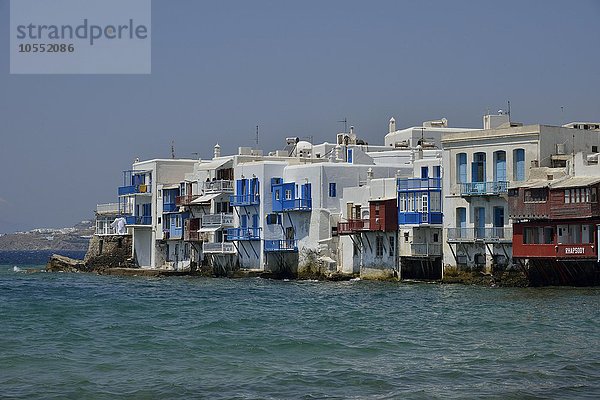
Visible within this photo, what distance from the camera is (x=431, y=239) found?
5900 centimetres

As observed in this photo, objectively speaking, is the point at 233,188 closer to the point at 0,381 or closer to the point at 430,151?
the point at 430,151

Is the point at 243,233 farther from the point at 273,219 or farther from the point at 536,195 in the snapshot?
the point at 536,195

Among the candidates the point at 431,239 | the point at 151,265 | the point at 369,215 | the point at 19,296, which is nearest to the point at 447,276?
the point at 431,239

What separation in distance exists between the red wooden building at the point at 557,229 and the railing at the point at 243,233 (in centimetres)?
2187

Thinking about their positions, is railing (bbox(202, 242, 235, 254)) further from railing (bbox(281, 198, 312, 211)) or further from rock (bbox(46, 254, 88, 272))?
rock (bbox(46, 254, 88, 272))

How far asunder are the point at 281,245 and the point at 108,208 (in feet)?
80.8

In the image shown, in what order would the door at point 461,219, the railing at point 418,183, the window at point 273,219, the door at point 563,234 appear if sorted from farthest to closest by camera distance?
1. the window at point 273,219
2. the railing at point 418,183
3. the door at point 461,219
4. the door at point 563,234

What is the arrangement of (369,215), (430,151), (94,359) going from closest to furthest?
1. (94,359)
2. (369,215)
3. (430,151)

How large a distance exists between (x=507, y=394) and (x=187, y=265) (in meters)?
56.4

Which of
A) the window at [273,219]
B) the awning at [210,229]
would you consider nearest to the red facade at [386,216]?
the window at [273,219]

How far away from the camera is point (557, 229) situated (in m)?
49.6

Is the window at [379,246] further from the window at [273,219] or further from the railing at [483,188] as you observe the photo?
the window at [273,219]

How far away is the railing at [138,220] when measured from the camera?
8325cm

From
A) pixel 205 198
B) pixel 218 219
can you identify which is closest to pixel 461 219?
pixel 218 219
